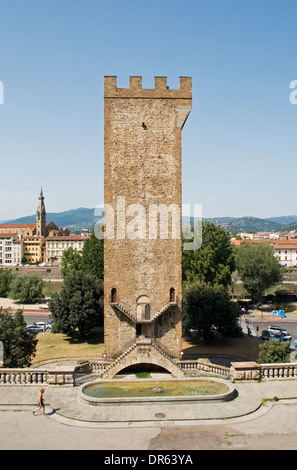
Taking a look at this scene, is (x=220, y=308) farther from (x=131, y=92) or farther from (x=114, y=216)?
(x=131, y=92)

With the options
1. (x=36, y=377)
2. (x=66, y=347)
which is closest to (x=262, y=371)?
(x=36, y=377)

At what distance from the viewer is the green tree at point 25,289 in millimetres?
76625

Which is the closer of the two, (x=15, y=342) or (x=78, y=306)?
(x=15, y=342)

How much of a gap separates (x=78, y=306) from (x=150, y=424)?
31210 millimetres

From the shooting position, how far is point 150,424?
13508mm

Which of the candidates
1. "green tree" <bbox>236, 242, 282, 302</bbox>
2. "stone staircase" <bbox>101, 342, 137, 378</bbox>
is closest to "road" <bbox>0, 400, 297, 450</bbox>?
"stone staircase" <bbox>101, 342, 137, 378</bbox>

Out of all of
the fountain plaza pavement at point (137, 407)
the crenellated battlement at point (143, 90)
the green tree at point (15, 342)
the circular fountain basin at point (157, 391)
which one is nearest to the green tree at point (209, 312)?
the green tree at point (15, 342)

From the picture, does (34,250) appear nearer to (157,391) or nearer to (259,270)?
(259,270)

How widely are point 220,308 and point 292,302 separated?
119 feet

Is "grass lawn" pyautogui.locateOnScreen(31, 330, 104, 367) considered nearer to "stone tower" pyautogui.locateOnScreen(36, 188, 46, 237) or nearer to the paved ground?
the paved ground

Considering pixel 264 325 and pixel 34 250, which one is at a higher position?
pixel 34 250

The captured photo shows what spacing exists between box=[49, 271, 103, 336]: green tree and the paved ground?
27.3 metres

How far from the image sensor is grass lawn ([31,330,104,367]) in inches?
1467
